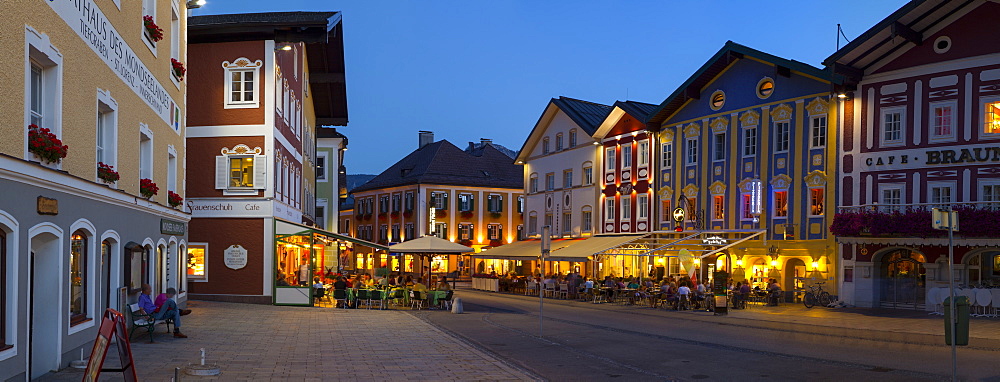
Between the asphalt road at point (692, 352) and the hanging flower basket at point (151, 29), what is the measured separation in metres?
8.89

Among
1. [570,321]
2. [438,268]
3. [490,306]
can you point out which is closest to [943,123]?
[570,321]

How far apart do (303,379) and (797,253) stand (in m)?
25.3

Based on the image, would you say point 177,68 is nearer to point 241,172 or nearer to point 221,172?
point 221,172

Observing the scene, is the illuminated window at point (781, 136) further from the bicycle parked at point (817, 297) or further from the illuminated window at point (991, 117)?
the illuminated window at point (991, 117)

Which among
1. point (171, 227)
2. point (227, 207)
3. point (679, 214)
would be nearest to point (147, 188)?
point (171, 227)

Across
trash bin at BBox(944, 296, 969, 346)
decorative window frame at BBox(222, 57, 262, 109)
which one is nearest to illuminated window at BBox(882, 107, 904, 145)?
trash bin at BBox(944, 296, 969, 346)

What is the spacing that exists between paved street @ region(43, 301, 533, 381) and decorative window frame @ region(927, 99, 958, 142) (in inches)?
716

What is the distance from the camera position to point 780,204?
34094 mm

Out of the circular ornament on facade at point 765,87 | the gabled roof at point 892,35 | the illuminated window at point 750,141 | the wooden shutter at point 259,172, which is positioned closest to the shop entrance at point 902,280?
the gabled roof at point 892,35

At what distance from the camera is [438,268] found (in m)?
62.8

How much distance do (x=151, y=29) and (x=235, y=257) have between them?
42.1 feet

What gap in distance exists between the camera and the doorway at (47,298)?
11.2 m

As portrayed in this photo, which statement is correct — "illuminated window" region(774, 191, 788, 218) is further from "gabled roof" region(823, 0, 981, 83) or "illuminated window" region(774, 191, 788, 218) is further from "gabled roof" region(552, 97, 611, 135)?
"gabled roof" region(552, 97, 611, 135)

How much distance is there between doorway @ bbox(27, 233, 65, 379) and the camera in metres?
11.2
